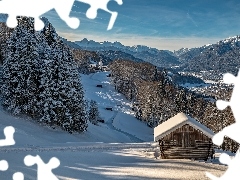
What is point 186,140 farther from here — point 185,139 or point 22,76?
point 22,76

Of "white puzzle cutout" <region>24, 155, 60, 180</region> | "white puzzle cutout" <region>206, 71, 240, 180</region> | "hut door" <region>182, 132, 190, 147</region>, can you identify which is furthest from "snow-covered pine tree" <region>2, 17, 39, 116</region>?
"white puzzle cutout" <region>206, 71, 240, 180</region>

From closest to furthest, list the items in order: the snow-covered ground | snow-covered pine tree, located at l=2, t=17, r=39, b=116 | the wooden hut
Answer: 1. the snow-covered ground
2. the wooden hut
3. snow-covered pine tree, located at l=2, t=17, r=39, b=116

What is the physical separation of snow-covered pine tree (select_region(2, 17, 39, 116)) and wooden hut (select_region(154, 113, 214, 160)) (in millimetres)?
24396

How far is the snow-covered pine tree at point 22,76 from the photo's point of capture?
45344mm

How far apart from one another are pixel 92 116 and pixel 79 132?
30790 mm

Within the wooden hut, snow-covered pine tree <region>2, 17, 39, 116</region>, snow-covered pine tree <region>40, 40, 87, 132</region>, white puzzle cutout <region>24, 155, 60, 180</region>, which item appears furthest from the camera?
snow-covered pine tree <region>2, 17, 39, 116</region>

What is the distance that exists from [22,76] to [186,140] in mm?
28057

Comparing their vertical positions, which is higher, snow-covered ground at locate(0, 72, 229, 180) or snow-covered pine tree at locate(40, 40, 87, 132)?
snow-covered pine tree at locate(40, 40, 87, 132)

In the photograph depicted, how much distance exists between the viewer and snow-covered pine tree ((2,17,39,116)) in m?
45.3

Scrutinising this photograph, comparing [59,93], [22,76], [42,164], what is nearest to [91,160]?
[42,164]

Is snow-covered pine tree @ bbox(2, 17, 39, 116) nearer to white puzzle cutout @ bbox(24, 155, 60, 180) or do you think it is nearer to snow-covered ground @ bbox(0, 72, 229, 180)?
snow-covered ground @ bbox(0, 72, 229, 180)

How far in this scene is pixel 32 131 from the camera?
4081 cm

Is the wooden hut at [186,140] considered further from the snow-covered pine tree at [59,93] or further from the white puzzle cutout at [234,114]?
the snow-covered pine tree at [59,93]

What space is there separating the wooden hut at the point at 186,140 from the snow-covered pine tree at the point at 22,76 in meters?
24.4
